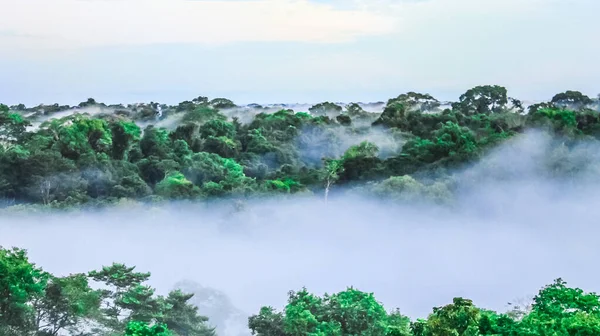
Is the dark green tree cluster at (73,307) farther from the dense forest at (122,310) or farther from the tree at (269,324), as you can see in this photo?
the tree at (269,324)

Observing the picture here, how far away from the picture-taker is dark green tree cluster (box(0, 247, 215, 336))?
14477 millimetres

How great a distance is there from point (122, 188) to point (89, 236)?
243 centimetres

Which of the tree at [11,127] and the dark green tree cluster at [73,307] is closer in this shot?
the dark green tree cluster at [73,307]

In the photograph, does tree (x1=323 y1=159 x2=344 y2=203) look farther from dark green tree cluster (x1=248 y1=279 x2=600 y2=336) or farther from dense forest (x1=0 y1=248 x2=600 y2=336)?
dark green tree cluster (x1=248 y1=279 x2=600 y2=336)

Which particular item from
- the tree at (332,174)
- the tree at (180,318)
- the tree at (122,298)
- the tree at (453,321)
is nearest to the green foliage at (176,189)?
the tree at (332,174)

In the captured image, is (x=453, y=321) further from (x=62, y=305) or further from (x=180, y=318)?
(x=62, y=305)

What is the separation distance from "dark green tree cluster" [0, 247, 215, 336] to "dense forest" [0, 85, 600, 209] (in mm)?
13040

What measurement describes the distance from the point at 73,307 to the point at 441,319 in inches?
313

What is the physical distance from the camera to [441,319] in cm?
990

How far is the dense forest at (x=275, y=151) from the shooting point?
30203mm

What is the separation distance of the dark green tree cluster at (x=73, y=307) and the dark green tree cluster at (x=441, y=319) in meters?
1.55

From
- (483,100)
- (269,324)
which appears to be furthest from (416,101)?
(269,324)

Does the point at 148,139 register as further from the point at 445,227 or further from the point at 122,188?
the point at 445,227

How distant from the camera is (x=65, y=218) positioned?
29.2 meters
